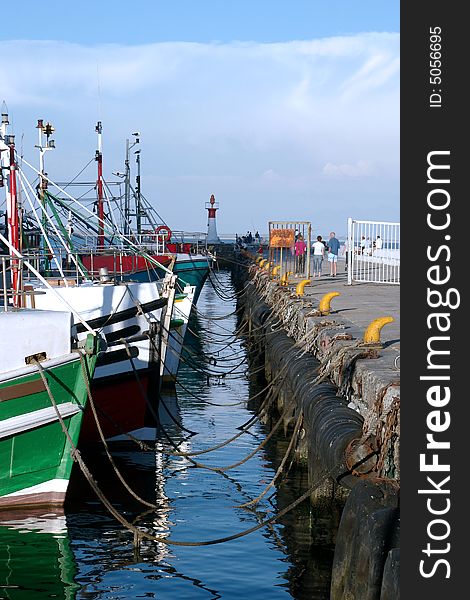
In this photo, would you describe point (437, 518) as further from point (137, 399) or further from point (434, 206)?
point (137, 399)

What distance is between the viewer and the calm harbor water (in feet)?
29.7

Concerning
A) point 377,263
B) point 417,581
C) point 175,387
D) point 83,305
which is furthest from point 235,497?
point 377,263

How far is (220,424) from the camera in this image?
57.3ft

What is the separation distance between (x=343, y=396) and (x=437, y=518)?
5737 millimetres

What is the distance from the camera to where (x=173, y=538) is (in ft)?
34.3

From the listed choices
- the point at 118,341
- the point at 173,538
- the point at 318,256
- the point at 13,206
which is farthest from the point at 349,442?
the point at 318,256

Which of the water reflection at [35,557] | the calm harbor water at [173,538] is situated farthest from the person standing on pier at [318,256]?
the water reflection at [35,557]

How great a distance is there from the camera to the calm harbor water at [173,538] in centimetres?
906

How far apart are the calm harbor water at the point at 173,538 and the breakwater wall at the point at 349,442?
60 centimetres

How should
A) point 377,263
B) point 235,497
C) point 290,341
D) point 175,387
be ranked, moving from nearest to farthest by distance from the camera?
point 235,497 → point 290,341 → point 175,387 → point 377,263

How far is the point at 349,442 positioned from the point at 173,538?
105 inches

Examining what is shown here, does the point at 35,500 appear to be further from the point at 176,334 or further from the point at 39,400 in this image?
the point at 176,334

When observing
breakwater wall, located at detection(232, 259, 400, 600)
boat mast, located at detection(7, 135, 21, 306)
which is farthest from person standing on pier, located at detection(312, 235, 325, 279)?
boat mast, located at detection(7, 135, 21, 306)

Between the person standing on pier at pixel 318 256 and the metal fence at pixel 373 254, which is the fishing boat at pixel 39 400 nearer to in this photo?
the metal fence at pixel 373 254
